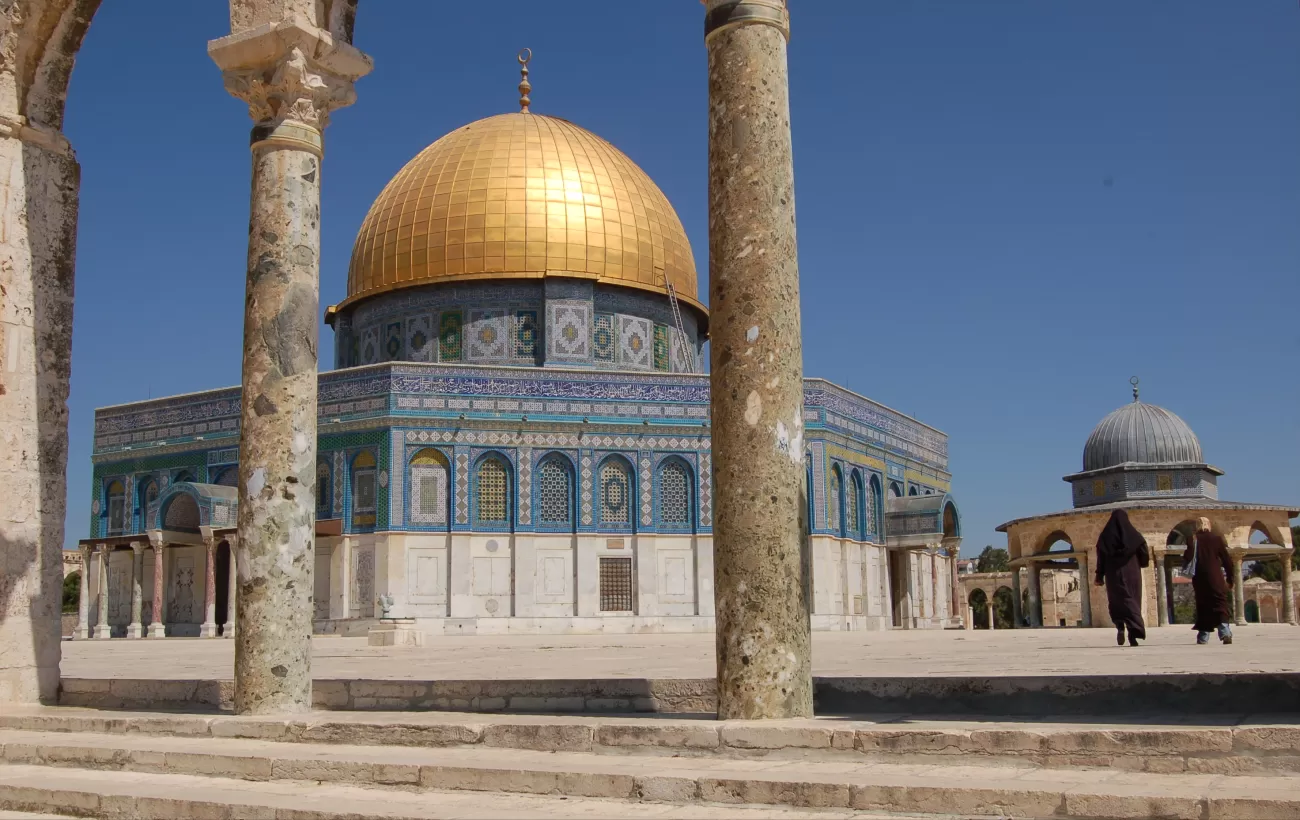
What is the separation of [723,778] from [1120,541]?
782 cm

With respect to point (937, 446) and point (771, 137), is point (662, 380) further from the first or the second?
point (771, 137)

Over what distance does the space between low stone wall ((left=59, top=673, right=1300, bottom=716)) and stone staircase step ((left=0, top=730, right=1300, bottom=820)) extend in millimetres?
1109

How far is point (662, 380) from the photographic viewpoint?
26859 millimetres

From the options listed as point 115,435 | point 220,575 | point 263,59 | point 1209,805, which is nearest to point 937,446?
point 220,575

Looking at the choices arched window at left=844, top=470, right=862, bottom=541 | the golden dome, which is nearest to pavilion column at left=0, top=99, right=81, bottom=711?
the golden dome

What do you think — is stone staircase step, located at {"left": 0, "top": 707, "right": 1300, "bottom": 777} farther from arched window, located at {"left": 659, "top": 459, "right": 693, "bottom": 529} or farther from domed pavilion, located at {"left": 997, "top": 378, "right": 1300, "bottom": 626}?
domed pavilion, located at {"left": 997, "top": 378, "right": 1300, "bottom": 626}

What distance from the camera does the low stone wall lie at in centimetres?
475

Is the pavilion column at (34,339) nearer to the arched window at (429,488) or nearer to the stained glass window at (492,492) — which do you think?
the arched window at (429,488)

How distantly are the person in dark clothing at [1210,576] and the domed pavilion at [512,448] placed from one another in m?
13.7

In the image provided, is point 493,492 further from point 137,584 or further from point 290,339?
point 290,339

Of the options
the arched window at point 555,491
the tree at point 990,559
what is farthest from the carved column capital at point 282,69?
the tree at point 990,559

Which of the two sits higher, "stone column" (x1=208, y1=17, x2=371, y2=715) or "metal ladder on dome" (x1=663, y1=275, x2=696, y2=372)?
"metal ladder on dome" (x1=663, y1=275, x2=696, y2=372)

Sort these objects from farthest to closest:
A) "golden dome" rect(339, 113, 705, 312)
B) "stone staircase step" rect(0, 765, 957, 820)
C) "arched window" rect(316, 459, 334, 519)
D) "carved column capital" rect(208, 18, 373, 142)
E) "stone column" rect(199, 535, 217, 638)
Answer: "golden dome" rect(339, 113, 705, 312) → "stone column" rect(199, 535, 217, 638) → "arched window" rect(316, 459, 334, 519) → "carved column capital" rect(208, 18, 373, 142) → "stone staircase step" rect(0, 765, 957, 820)

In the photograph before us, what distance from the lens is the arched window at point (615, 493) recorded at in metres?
26.0
